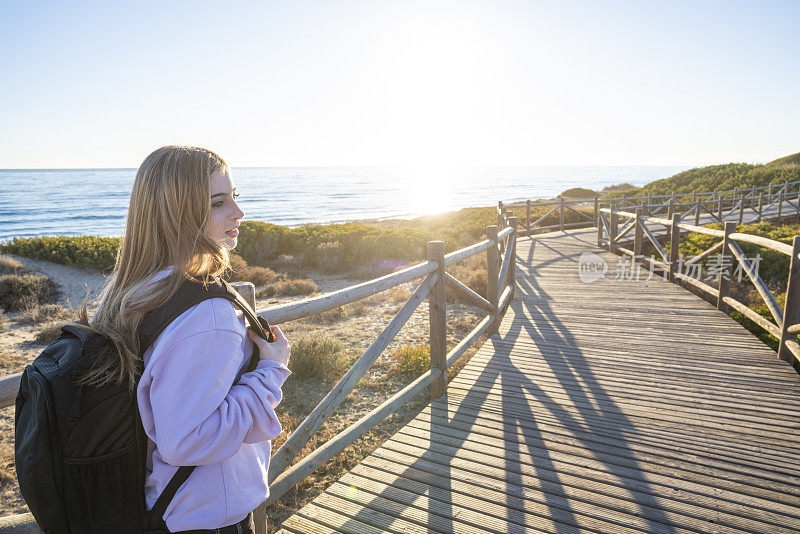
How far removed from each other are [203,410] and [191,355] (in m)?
0.13

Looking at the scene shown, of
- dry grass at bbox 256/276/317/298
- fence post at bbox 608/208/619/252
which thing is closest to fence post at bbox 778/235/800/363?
fence post at bbox 608/208/619/252

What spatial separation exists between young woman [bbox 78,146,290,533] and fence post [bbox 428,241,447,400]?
2.53 m

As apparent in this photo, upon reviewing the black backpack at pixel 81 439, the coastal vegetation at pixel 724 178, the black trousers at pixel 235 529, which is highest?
the coastal vegetation at pixel 724 178

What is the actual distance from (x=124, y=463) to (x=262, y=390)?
0.35 m

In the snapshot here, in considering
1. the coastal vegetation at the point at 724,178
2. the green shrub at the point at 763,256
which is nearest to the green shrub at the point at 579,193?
the coastal vegetation at the point at 724,178

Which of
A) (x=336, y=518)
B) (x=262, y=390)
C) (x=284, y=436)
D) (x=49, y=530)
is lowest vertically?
(x=284, y=436)

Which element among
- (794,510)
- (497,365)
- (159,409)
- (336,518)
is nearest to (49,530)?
(159,409)

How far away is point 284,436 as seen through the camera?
4359 millimetres

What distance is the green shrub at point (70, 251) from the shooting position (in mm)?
12422

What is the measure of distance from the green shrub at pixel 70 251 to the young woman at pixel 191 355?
1297 cm

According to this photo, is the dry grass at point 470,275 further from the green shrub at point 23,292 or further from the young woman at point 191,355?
the green shrub at point 23,292

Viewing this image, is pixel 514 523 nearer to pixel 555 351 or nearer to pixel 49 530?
A: pixel 49 530

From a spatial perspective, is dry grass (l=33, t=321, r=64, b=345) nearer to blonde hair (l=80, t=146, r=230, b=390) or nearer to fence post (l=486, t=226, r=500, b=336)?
fence post (l=486, t=226, r=500, b=336)

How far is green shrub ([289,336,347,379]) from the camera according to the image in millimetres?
5773
